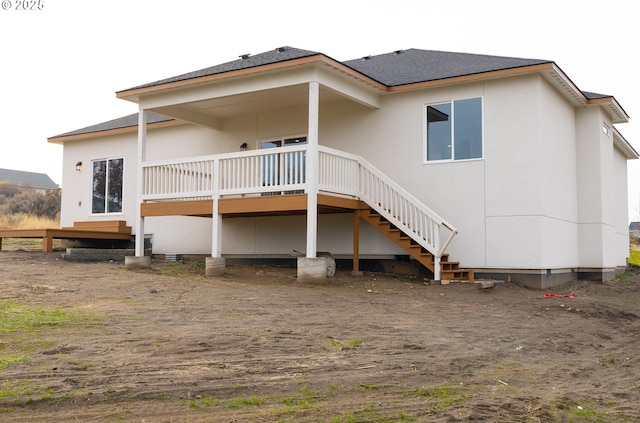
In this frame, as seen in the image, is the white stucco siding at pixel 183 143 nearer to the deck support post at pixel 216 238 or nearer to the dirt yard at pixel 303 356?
the deck support post at pixel 216 238

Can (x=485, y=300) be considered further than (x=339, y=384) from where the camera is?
Yes

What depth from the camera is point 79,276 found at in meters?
11.8

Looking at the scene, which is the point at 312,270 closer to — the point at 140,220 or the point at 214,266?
the point at 214,266

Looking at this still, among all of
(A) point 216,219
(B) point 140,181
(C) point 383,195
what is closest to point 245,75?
(A) point 216,219

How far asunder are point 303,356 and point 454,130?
27.5 ft

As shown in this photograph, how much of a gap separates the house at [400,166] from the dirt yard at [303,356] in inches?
89.2

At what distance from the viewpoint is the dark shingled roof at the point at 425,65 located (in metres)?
13.1

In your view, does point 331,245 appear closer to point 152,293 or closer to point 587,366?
point 152,293

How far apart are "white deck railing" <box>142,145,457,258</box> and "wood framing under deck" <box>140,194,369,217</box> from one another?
155mm

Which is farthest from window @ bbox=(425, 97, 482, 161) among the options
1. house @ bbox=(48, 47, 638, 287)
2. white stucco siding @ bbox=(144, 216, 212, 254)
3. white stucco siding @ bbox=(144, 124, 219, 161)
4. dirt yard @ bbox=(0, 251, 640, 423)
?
white stucco siding @ bbox=(144, 216, 212, 254)

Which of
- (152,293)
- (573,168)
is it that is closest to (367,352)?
(152,293)

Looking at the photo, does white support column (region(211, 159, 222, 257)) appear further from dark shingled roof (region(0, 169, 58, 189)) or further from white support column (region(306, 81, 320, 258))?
dark shingled roof (region(0, 169, 58, 189))

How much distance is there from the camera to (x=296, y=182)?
40.8 ft

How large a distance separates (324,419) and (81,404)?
188cm
